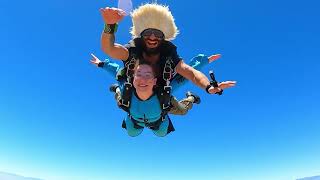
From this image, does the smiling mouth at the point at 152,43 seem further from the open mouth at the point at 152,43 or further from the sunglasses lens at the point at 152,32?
the sunglasses lens at the point at 152,32

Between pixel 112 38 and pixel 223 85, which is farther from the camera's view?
pixel 112 38

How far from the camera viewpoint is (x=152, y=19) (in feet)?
A: 16.9

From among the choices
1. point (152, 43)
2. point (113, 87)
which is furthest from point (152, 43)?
point (113, 87)

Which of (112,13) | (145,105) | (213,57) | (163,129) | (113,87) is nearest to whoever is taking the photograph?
(112,13)

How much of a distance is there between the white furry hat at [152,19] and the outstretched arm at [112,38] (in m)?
0.50

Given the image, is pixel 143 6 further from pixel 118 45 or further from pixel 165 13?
pixel 118 45

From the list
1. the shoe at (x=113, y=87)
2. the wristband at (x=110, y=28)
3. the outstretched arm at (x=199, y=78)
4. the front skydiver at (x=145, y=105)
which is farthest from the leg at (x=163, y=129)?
the wristband at (x=110, y=28)

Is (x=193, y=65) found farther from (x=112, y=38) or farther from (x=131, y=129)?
(x=131, y=129)

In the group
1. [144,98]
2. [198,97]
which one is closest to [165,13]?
[144,98]

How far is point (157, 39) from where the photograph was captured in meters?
5.14

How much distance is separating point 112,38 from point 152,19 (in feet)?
2.91

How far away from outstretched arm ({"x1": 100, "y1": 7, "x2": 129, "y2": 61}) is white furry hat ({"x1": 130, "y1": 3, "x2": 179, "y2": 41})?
500 mm

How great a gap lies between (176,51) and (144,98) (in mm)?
920

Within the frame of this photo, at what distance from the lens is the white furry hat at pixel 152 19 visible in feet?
16.9
